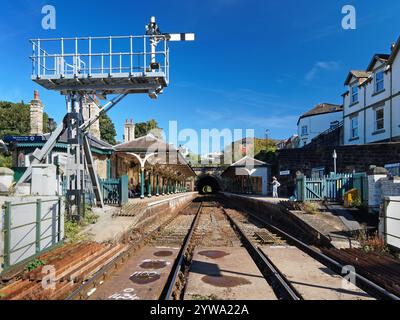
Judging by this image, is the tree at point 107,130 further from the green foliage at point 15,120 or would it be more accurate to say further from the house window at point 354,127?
the house window at point 354,127

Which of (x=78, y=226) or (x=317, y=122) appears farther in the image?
(x=317, y=122)

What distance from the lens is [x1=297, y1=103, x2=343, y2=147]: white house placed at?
40.3 meters

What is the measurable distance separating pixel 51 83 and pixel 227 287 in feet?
35.1

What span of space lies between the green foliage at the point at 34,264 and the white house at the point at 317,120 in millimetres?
38424

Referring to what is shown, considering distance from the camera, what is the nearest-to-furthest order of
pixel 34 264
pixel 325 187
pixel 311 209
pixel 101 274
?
1. pixel 101 274
2. pixel 34 264
3. pixel 311 209
4. pixel 325 187

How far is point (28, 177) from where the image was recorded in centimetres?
1070

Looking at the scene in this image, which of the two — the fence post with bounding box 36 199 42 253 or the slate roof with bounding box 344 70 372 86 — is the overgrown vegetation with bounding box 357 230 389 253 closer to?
the fence post with bounding box 36 199 42 253

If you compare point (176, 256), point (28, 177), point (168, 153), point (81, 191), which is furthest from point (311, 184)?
point (168, 153)

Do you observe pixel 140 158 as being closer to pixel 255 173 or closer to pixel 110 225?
pixel 110 225

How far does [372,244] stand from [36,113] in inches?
769

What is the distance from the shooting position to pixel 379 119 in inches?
918

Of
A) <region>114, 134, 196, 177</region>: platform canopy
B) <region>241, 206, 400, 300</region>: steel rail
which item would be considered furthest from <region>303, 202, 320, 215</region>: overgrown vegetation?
<region>114, 134, 196, 177</region>: platform canopy

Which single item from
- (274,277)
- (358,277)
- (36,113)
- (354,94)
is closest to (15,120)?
(36,113)

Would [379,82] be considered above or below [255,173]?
above
